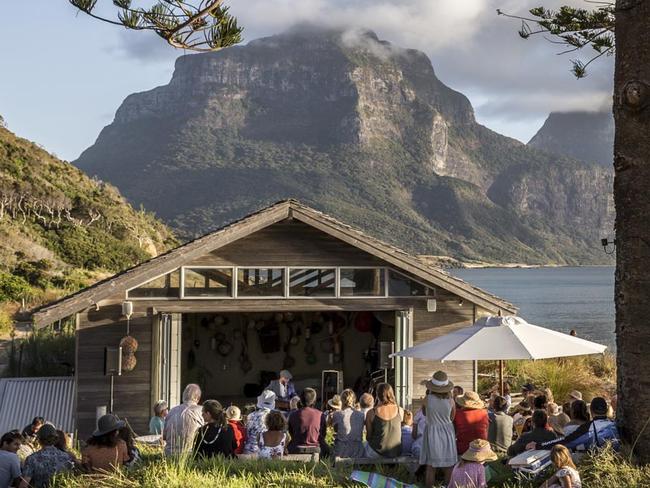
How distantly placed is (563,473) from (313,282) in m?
7.70

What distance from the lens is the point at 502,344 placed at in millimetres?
9375

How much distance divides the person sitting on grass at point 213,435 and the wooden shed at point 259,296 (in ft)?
16.9

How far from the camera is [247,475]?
7023mm

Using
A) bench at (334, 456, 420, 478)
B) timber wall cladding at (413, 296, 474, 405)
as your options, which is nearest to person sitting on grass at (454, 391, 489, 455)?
bench at (334, 456, 420, 478)

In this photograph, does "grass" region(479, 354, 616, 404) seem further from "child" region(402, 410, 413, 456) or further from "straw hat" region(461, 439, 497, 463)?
"straw hat" region(461, 439, 497, 463)

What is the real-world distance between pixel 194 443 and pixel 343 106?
173877 millimetres

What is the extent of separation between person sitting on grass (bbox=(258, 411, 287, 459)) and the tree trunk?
3176 mm

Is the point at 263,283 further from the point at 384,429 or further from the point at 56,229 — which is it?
the point at 56,229

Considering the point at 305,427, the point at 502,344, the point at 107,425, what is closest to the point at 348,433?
the point at 305,427

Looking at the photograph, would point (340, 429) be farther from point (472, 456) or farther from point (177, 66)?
point (177, 66)

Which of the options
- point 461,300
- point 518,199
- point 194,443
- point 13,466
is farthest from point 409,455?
point 518,199

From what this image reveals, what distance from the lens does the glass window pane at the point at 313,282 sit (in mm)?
13477

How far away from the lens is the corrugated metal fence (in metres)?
12.6

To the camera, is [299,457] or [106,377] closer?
[299,457]
